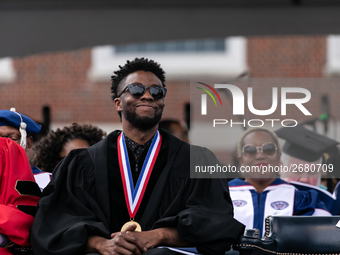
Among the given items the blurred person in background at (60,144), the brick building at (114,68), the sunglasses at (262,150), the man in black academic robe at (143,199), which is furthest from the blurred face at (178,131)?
the brick building at (114,68)

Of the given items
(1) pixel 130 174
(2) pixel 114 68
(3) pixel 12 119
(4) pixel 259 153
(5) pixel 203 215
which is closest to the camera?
(5) pixel 203 215

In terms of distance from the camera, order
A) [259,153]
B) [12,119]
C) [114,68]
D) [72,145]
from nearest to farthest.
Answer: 1. [12,119]
2. [259,153]
3. [72,145]
4. [114,68]

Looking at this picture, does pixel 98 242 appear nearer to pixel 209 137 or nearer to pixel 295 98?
pixel 209 137

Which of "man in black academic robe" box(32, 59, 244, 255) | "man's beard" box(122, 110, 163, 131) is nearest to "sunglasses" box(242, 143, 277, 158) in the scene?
"man in black academic robe" box(32, 59, 244, 255)

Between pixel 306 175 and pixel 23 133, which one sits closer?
pixel 23 133

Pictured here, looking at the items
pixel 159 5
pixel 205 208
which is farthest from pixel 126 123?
pixel 159 5

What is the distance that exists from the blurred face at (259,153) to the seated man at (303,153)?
0.27m

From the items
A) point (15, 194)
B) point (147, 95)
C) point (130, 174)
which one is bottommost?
point (15, 194)

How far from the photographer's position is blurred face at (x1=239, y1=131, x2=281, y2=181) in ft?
13.4

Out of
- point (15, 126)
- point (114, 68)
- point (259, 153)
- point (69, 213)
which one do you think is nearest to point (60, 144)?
point (15, 126)

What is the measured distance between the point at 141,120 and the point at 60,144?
1.47 metres

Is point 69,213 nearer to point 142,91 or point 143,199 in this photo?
point 143,199

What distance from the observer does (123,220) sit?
3211 millimetres

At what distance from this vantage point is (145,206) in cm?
324
